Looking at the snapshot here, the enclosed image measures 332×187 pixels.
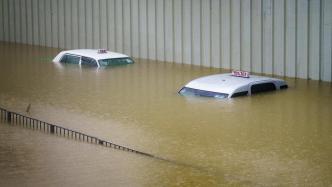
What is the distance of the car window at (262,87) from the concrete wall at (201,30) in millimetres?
2521

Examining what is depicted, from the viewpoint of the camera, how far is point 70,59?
2334cm

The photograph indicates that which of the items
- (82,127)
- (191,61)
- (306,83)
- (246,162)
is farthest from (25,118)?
(191,61)

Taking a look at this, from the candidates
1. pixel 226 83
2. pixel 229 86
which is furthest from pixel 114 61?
pixel 229 86

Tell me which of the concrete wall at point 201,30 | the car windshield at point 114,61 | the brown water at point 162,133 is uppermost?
the concrete wall at point 201,30

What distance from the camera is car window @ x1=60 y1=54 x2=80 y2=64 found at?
2302cm

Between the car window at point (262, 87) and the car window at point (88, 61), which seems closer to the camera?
the car window at point (262, 87)

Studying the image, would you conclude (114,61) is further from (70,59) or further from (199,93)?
(199,93)

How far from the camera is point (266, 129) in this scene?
14.3m

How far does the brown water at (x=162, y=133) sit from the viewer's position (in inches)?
436

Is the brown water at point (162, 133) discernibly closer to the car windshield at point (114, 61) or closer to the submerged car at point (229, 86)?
the submerged car at point (229, 86)

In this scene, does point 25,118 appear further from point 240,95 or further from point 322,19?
point 322,19

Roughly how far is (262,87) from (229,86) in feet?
3.33

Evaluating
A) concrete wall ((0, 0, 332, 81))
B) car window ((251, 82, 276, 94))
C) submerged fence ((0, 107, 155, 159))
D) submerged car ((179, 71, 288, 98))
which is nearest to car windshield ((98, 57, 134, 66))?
concrete wall ((0, 0, 332, 81))

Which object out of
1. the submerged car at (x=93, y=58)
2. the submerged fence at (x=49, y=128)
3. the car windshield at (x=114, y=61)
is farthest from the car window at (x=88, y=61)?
the submerged fence at (x=49, y=128)
